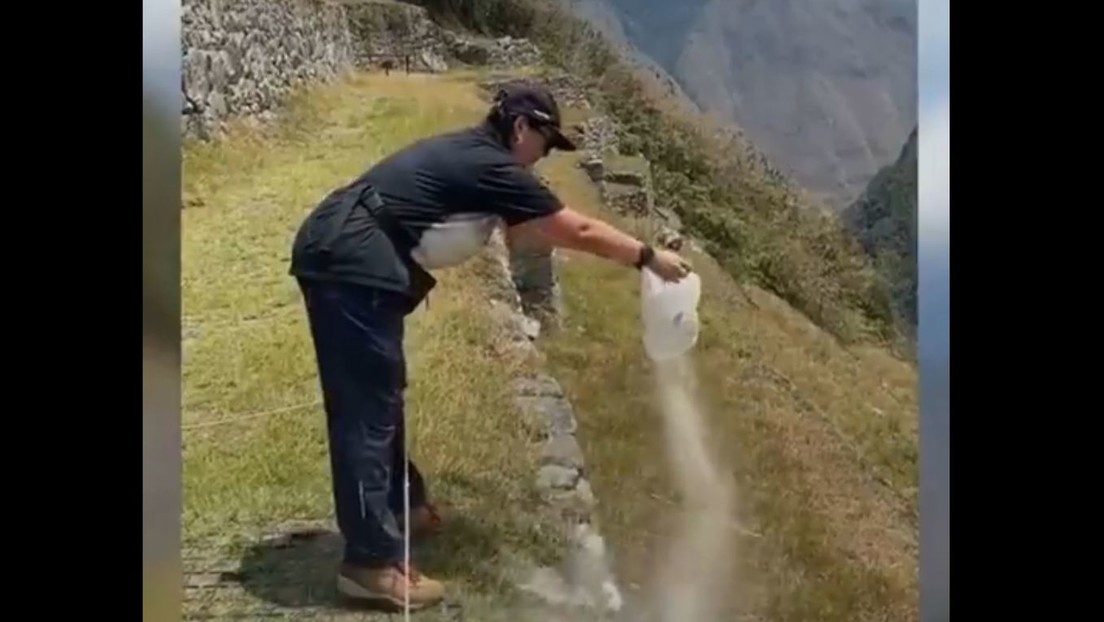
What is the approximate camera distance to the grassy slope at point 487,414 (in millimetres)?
1601

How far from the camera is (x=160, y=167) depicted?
1620mm

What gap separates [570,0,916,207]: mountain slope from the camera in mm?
1636

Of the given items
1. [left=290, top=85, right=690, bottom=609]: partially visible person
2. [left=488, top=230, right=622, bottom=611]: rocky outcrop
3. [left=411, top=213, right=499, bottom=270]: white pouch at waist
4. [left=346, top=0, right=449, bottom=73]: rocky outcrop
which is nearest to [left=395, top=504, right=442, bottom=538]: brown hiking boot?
[left=290, top=85, right=690, bottom=609]: partially visible person

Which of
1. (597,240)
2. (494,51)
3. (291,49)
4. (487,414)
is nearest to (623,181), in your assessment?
(597,240)

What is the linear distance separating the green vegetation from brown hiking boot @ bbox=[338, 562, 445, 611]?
1.75 feet

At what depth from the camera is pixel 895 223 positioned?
1.63 meters

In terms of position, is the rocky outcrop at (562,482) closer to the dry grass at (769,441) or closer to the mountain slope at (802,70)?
the dry grass at (769,441)
